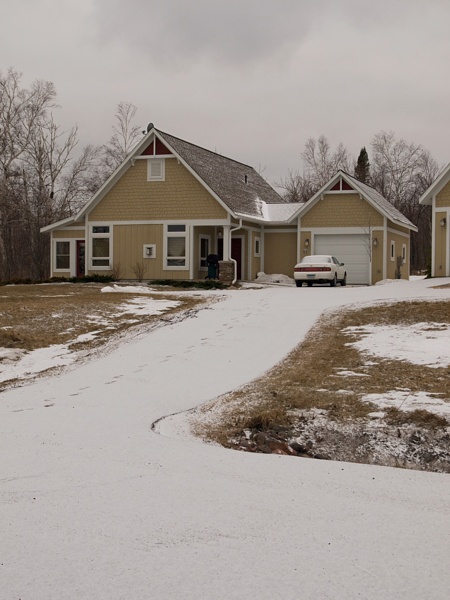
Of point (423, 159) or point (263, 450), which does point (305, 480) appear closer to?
point (263, 450)

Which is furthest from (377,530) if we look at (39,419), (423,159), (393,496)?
(423,159)

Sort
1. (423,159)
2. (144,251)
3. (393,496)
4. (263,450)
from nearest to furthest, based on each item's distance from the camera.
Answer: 1. (393,496)
2. (263,450)
3. (144,251)
4. (423,159)

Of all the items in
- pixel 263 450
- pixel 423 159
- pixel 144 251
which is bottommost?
pixel 263 450

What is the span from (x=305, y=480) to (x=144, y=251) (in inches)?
1091

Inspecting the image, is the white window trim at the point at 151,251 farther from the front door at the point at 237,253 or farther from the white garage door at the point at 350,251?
the white garage door at the point at 350,251

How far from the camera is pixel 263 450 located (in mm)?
7699

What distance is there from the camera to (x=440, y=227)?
95.2 ft

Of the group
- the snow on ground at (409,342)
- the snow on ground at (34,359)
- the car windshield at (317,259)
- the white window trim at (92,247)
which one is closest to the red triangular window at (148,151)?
the white window trim at (92,247)

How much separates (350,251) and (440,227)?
222 inches

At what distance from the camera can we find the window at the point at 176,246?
32875 mm

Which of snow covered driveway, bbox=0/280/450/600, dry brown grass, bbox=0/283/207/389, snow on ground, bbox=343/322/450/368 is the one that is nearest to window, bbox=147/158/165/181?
dry brown grass, bbox=0/283/207/389

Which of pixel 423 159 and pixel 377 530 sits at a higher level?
pixel 423 159

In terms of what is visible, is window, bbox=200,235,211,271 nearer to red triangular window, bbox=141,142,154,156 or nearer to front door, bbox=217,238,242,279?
front door, bbox=217,238,242,279

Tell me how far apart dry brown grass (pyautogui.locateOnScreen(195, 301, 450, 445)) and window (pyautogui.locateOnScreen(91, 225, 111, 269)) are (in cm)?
2137
